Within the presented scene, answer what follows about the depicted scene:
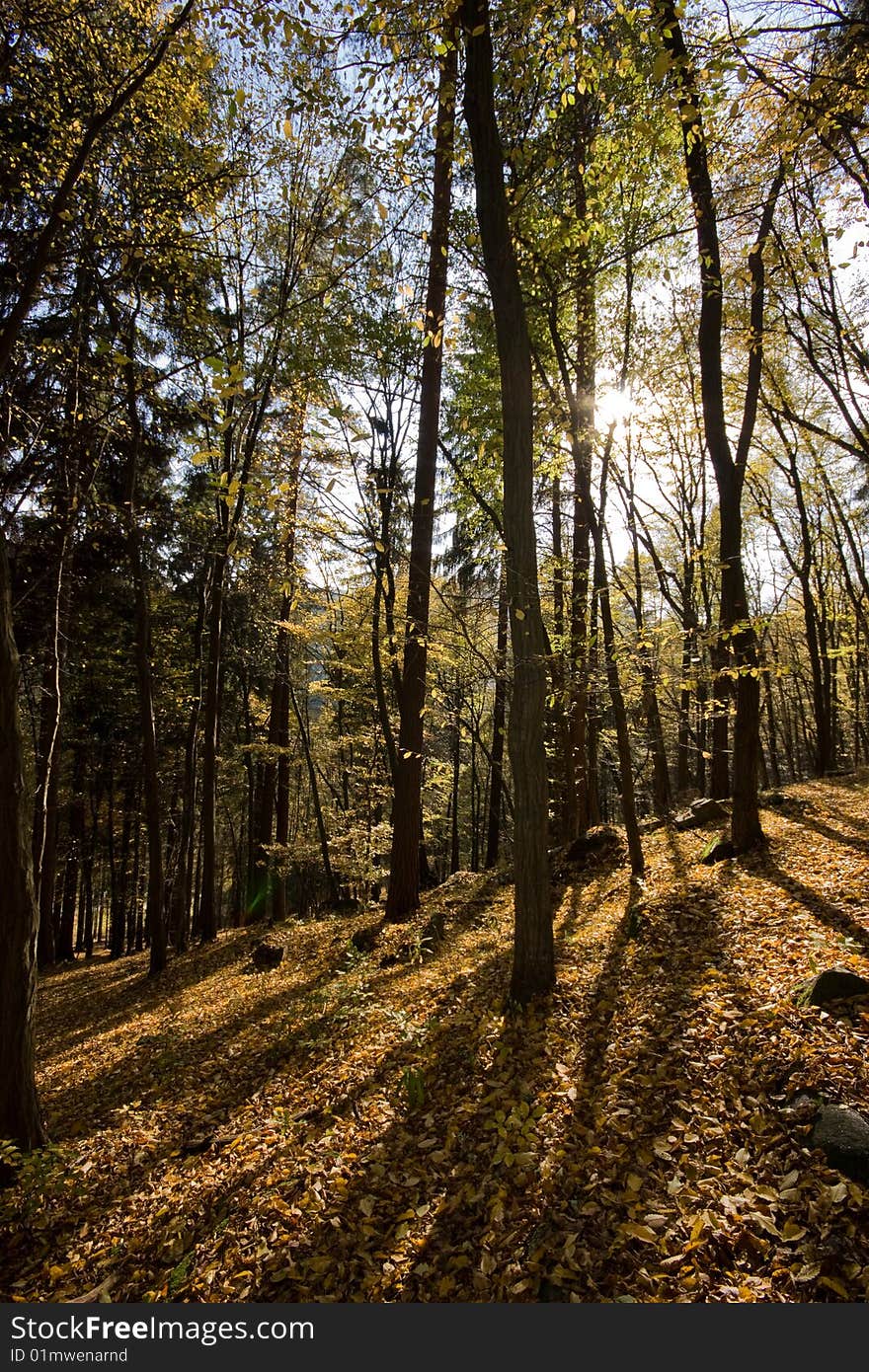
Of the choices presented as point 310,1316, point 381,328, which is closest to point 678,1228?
point 310,1316

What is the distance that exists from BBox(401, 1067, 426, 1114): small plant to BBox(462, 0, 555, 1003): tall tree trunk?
1204mm

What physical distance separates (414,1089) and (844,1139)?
2.80 metres

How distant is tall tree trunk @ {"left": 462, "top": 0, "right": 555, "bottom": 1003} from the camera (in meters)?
4.78

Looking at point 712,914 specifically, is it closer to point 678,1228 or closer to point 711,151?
point 678,1228

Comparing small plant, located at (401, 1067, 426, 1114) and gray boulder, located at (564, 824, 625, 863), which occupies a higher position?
gray boulder, located at (564, 824, 625, 863)

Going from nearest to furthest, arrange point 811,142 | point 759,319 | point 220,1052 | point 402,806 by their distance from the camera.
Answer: point 220,1052
point 759,319
point 811,142
point 402,806

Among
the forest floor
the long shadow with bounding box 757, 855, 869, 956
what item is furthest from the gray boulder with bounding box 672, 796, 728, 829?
the long shadow with bounding box 757, 855, 869, 956

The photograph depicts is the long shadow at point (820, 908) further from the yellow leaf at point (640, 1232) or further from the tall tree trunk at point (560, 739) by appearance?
the tall tree trunk at point (560, 739)

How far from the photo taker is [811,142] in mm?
8250

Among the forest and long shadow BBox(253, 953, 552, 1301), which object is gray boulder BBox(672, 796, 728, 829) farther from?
long shadow BBox(253, 953, 552, 1301)

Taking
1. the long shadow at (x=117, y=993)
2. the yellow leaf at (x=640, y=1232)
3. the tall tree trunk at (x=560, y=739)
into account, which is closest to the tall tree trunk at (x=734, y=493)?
the tall tree trunk at (x=560, y=739)

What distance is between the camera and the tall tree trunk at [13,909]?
158 inches

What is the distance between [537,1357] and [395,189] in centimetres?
752

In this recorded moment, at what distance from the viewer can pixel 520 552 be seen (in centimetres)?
491
